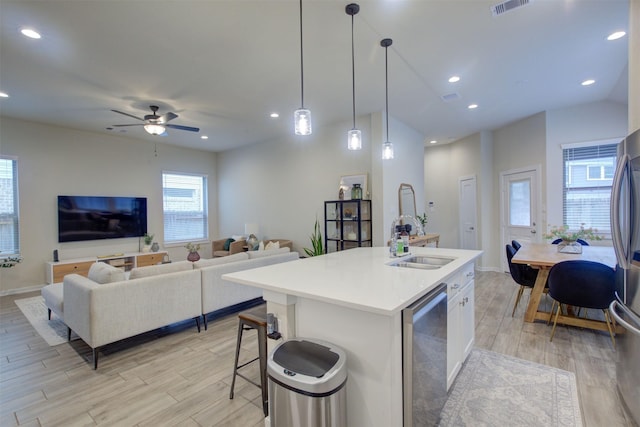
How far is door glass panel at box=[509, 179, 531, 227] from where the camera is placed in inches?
221

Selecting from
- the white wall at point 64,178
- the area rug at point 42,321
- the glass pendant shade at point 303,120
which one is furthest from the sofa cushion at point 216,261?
the white wall at point 64,178

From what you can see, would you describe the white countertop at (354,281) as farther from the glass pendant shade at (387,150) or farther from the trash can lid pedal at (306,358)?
the glass pendant shade at (387,150)

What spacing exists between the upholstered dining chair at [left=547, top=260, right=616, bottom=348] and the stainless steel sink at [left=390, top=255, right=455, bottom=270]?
1.42m

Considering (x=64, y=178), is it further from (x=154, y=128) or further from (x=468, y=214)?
(x=468, y=214)

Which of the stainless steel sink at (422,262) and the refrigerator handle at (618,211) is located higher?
the refrigerator handle at (618,211)

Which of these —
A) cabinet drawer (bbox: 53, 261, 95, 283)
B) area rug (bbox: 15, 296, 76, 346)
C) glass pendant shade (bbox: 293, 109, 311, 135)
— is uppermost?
glass pendant shade (bbox: 293, 109, 311, 135)

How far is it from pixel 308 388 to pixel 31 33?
383cm

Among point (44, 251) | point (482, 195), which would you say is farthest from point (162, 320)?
point (482, 195)

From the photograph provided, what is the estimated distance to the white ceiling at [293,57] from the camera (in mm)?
2479

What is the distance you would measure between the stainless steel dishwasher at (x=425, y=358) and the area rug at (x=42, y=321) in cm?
369

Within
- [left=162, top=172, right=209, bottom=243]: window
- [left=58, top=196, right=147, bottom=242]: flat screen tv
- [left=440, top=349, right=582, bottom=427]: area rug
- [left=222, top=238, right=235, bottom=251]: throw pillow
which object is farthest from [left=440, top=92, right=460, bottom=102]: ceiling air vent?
[left=58, top=196, right=147, bottom=242]: flat screen tv

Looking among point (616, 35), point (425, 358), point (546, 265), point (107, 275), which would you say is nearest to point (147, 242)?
point (107, 275)

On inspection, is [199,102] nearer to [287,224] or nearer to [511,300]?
[287,224]

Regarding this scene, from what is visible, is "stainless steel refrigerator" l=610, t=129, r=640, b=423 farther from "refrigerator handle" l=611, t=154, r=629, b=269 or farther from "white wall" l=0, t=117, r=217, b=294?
"white wall" l=0, t=117, r=217, b=294
